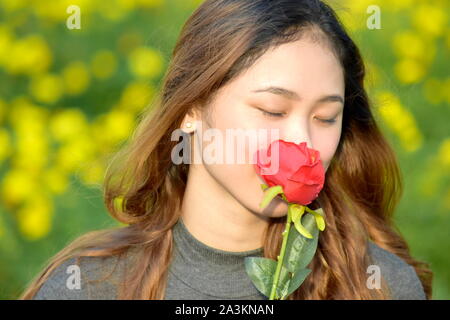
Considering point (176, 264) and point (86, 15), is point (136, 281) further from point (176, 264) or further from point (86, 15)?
point (86, 15)

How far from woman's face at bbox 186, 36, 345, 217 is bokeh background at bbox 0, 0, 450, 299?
1.18 metres

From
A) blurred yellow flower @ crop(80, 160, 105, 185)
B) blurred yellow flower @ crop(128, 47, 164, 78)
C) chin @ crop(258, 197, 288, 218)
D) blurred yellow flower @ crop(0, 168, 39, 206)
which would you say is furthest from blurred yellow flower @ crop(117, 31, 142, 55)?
chin @ crop(258, 197, 288, 218)

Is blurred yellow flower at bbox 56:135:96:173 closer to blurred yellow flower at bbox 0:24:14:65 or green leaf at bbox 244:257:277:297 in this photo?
blurred yellow flower at bbox 0:24:14:65

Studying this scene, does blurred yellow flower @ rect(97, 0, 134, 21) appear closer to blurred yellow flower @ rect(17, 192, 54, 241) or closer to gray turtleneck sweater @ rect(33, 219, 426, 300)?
blurred yellow flower @ rect(17, 192, 54, 241)

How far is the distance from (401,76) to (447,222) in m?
0.69

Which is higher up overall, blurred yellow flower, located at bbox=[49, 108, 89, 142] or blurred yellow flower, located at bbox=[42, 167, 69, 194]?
blurred yellow flower, located at bbox=[49, 108, 89, 142]

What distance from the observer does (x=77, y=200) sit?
2.83m

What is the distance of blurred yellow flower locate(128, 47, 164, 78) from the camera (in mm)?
3164

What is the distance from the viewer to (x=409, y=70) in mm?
3283

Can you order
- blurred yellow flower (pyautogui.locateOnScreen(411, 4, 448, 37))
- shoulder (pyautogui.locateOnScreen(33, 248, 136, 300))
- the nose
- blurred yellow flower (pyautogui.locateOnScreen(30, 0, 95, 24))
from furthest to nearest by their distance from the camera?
blurred yellow flower (pyautogui.locateOnScreen(411, 4, 448, 37))
blurred yellow flower (pyautogui.locateOnScreen(30, 0, 95, 24))
shoulder (pyautogui.locateOnScreen(33, 248, 136, 300))
the nose

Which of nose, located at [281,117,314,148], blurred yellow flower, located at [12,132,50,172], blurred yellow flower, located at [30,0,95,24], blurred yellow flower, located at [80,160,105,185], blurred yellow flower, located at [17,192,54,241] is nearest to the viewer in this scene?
nose, located at [281,117,314,148]

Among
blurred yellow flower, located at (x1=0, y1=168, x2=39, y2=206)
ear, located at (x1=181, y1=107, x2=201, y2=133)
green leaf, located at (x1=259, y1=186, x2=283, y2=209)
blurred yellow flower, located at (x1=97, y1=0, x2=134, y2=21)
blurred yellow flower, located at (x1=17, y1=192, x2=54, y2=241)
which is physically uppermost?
blurred yellow flower, located at (x1=97, y1=0, x2=134, y2=21)

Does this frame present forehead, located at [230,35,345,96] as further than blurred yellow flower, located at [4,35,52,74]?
No
